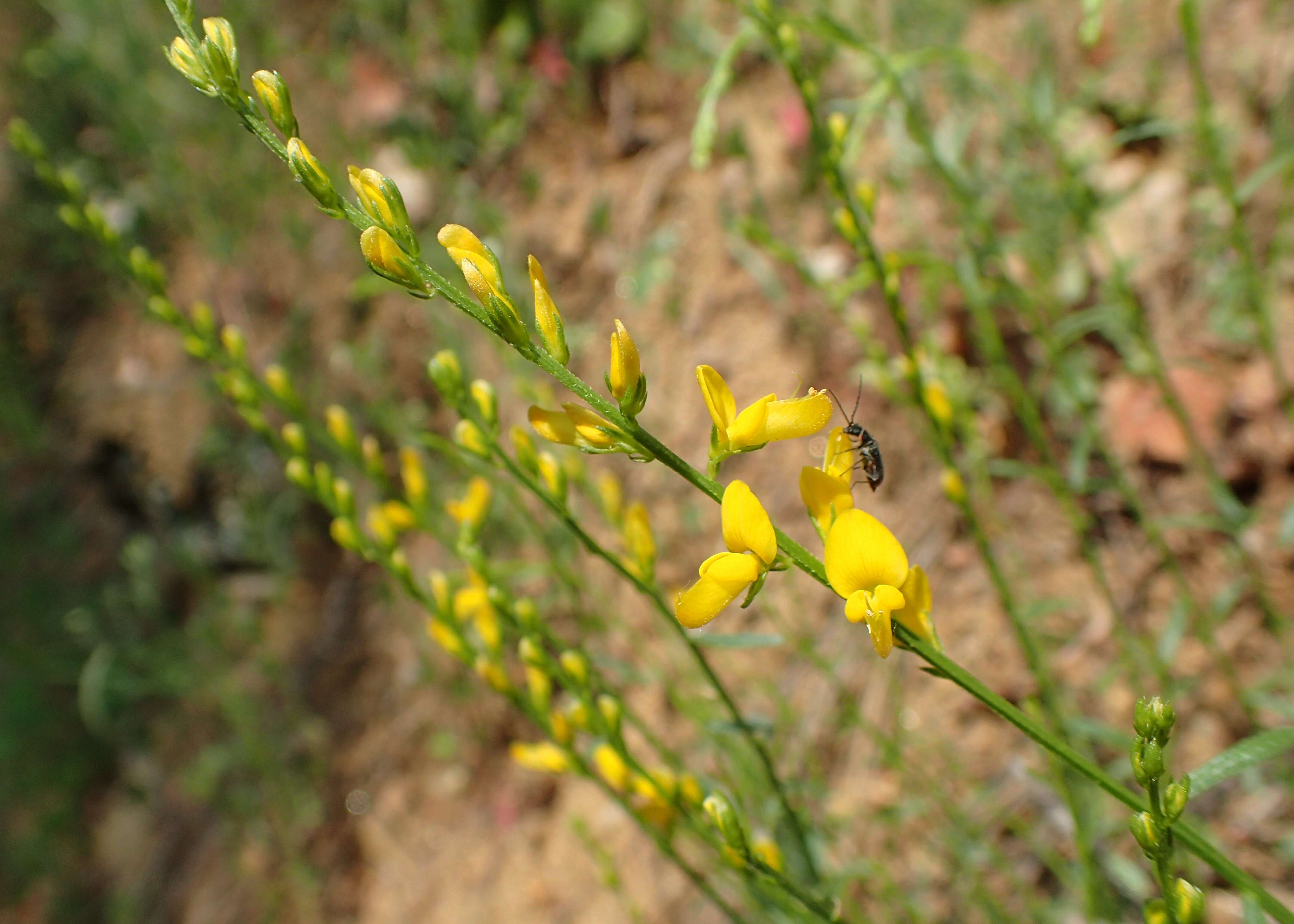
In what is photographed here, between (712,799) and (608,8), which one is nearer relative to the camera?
(712,799)

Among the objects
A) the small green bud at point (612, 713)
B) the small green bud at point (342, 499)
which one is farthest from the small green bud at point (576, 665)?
the small green bud at point (342, 499)

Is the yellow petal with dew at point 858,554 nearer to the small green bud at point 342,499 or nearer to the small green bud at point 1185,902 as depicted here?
the small green bud at point 1185,902

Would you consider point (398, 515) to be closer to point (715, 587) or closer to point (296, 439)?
point (296, 439)

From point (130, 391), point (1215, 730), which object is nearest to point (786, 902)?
point (1215, 730)

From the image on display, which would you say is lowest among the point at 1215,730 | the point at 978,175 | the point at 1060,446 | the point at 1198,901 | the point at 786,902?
the point at 786,902

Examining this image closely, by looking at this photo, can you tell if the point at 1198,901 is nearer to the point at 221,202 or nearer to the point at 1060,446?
the point at 1060,446

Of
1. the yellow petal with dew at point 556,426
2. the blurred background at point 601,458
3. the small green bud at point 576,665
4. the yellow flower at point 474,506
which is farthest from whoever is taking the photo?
the blurred background at point 601,458

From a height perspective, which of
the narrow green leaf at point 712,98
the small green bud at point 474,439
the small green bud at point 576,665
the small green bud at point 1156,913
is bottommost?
the small green bud at point 576,665

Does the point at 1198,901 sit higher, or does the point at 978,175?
the point at 978,175
